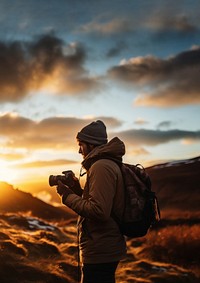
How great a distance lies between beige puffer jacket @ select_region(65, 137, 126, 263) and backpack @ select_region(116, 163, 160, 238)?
0.07 m

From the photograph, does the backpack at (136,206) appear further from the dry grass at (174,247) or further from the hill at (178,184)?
the hill at (178,184)

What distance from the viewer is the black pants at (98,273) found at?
194 inches

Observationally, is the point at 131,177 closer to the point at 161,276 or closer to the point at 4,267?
the point at 4,267

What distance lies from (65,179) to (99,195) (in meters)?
0.74

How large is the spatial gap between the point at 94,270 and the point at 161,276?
9535 millimetres

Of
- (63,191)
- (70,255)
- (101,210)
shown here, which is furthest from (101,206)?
(70,255)

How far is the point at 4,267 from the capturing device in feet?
39.1

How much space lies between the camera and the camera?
5409mm

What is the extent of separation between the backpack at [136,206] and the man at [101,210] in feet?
0.24

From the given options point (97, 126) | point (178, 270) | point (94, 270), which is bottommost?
point (178, 270)

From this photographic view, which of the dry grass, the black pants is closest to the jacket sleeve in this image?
the black pants

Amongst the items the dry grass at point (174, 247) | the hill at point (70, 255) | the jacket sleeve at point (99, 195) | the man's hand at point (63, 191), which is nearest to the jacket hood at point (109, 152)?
the jacket sleeve at point (99, 195)

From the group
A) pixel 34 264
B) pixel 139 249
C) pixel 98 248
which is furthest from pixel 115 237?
pixel 139 249

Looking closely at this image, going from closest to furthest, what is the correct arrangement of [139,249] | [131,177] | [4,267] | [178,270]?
1. [131,177]
2. [4,267]
3. [178,270]
4. [139,249]
